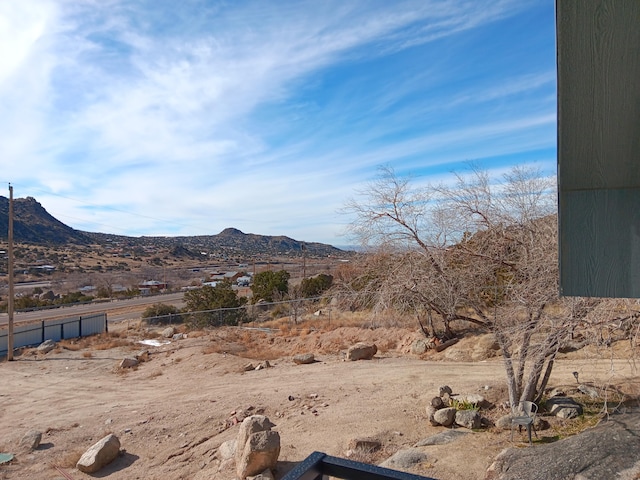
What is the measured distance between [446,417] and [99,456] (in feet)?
23.9

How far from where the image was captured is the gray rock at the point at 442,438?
8844 millimetres

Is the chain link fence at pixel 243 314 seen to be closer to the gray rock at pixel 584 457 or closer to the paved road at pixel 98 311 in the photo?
the paved road at pixel 98 311

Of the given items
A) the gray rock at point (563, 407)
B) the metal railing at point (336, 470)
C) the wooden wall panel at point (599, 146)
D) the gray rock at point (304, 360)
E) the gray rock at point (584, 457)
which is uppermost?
the wooden wall panel at point (599, 146)

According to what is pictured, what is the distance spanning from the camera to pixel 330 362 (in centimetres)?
1883

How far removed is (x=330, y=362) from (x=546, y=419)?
1026 cm

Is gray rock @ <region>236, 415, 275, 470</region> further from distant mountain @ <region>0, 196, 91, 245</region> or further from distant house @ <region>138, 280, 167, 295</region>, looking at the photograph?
distant mountain @ <region>0, 196, 91, 245</region>

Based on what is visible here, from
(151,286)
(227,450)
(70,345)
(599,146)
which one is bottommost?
(70,345)

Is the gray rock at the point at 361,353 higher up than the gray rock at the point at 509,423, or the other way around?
the gray rock at the point at 509,423

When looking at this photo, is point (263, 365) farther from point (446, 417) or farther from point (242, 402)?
point (446, 417)

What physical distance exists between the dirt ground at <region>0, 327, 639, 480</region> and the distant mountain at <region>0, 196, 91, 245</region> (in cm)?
7395

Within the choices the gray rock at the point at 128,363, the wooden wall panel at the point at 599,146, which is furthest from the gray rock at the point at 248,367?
the wooden wall panel at the point at 599,146

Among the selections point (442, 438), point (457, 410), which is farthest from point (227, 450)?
point (457, 410)

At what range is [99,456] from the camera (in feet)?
32.5

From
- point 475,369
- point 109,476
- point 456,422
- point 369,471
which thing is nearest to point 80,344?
point 109,476
